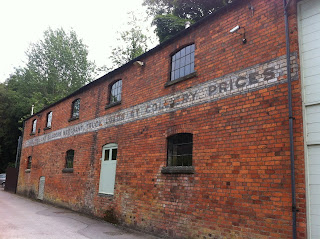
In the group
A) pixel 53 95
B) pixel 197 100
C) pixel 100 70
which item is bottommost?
pixel 197 100

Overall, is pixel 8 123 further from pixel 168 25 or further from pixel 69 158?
pixel 168 25

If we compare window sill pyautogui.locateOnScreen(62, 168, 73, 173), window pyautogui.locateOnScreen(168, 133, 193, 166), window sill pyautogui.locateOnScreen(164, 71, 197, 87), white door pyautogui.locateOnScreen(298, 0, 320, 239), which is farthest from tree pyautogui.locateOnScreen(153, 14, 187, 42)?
white door pyautogui.locateOnScreen(298, 0, 320, 239)

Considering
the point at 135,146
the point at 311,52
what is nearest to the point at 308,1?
Result: the point at 311,52

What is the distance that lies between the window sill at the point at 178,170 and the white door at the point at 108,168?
127 inches

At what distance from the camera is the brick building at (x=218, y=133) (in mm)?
5574

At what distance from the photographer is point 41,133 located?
62.7 feet

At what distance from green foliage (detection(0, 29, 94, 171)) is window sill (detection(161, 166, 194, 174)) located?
2821cm

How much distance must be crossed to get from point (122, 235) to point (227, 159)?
13.4 feet

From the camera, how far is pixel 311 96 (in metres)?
5.51

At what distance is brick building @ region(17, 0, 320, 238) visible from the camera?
557 centimetres

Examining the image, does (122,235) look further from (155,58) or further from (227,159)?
(155,58)

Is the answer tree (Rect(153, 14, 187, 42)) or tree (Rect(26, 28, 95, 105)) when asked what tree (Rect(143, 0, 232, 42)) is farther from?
tree (Rect(26, 28, 95, 105))

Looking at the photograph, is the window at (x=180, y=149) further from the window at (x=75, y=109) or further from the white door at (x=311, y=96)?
the window at (x=75, y=109)

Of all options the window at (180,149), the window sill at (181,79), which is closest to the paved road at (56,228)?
the window at (180,149)
